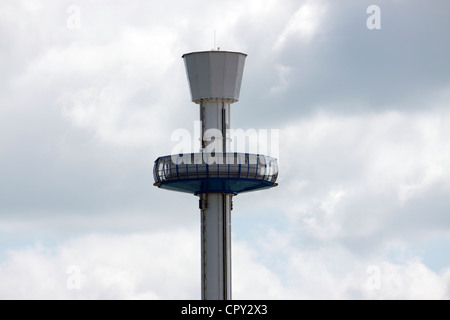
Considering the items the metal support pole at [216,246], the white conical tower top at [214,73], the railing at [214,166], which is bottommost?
the metal support pole at [216,246]

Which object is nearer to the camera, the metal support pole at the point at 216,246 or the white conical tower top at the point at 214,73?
the metal support pole at the point at 216,246

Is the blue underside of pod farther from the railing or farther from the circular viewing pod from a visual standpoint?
the railing

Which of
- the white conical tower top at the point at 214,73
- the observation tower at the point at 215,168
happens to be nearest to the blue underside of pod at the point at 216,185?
the observation tower at the point at 215,168

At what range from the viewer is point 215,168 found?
174 meters

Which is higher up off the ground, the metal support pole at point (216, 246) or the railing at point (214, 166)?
the railing at point (214, 166)

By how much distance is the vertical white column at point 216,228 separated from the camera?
177 metres

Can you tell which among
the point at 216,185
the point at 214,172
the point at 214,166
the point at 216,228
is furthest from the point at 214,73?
the point at 216,228

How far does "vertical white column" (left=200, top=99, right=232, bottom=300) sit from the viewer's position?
17662 centimetres

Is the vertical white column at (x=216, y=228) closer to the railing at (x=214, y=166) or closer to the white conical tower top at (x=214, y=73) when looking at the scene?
the white conical tower top at (x=214, y=73)

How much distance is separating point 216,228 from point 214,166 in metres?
8.09
